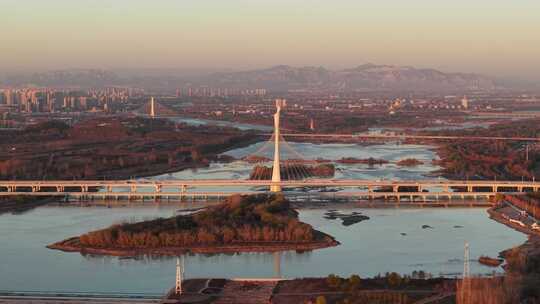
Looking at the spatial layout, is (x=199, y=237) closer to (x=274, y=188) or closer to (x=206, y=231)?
(x=206, y=231)

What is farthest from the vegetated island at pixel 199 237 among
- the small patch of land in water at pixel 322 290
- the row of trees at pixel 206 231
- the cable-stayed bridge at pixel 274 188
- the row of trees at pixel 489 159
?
the row of trees at pixel 489 159

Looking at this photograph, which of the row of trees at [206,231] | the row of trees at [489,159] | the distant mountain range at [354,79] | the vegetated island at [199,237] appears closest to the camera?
the vegetated island at [199,237]

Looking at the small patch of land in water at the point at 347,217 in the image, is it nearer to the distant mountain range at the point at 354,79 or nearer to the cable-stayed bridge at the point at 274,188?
the cable-stayed bridge at the point at 274,188

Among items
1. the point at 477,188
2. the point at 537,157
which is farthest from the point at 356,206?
the point at 537,157

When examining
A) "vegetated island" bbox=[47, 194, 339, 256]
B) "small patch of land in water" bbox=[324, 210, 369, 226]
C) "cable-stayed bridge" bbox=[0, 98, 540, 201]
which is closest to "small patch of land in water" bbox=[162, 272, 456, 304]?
"vegetated island" bbox=[47, 194, 339, 256]

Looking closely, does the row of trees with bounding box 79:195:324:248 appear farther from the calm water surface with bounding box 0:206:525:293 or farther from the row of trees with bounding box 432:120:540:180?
the row of trees with bounding box 432:120:540:180

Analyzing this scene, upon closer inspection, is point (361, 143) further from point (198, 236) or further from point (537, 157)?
point (198, 236)
